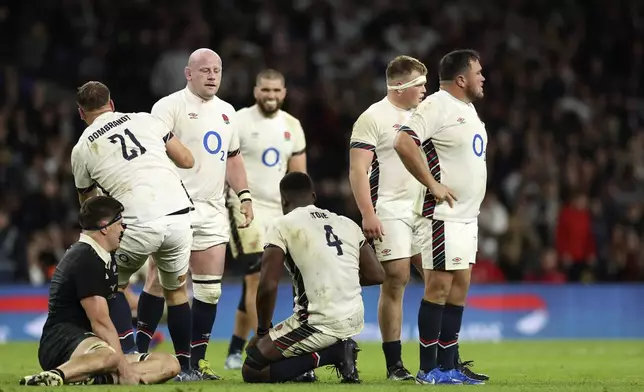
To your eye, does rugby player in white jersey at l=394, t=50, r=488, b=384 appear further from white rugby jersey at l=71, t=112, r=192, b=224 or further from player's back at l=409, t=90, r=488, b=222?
white rugby jersey at l=71, t=112, r=192, b=224

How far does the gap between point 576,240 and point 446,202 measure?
10383mm

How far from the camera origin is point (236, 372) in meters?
11.5

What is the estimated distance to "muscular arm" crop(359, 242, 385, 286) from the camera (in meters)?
9.64

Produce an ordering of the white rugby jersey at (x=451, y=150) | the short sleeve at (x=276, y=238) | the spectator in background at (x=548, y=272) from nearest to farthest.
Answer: the short sleeve at (x=276, y=238)
the white rugby jersey at (x=451, y=150)
the spectator in background at (x=548, y=272)

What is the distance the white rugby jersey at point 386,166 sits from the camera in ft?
35.1

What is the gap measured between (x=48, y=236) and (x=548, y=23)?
10910 mm

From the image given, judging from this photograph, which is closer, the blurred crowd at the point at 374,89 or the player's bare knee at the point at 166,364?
the player's bare knee at the point at 166,364

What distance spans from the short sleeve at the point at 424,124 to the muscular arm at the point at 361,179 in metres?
0.67

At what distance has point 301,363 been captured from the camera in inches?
380

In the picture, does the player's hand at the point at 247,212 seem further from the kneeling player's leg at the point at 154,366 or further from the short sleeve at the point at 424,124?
the kneeling player's leg at the point at 154,366

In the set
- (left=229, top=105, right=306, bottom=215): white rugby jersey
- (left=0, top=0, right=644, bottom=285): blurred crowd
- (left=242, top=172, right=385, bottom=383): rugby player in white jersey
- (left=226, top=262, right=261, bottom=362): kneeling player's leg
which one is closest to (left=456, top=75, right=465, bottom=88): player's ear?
(left=242, top=172, right=385, bottom=383): rugby player in white jersey

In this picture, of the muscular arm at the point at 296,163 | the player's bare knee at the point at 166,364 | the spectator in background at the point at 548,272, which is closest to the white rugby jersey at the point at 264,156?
the muscular arm at the point at 296,163

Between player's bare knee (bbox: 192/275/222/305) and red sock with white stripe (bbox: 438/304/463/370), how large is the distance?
2037mm

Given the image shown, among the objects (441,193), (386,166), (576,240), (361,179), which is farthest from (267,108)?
(576,240)
